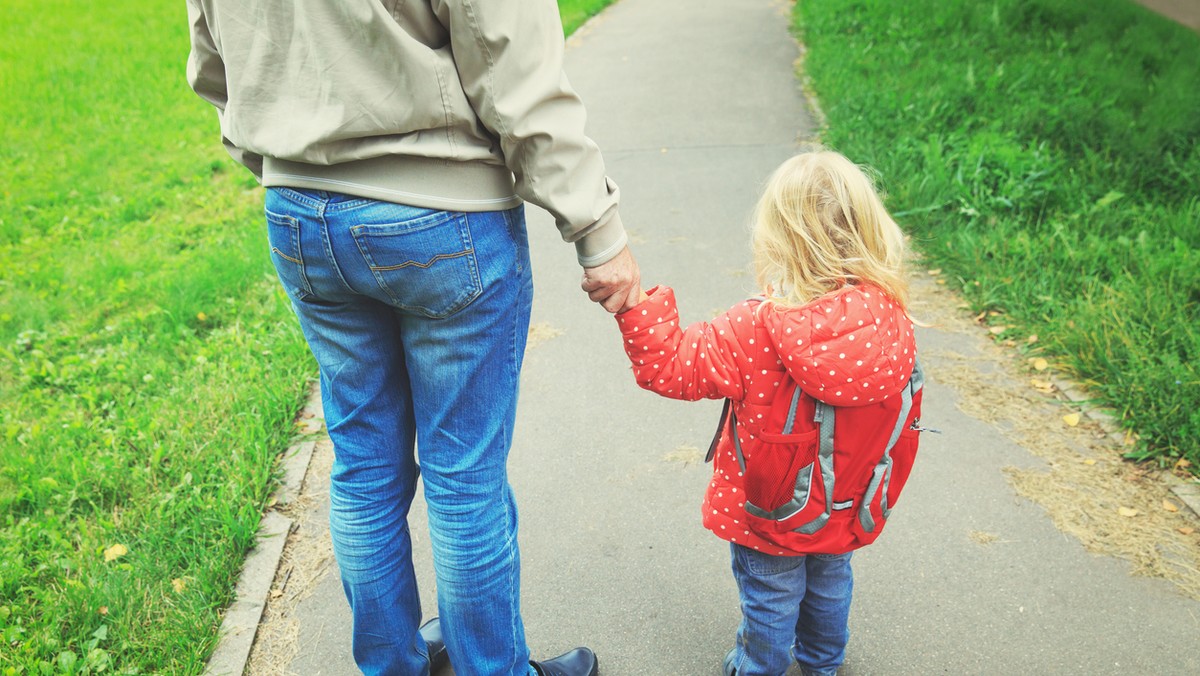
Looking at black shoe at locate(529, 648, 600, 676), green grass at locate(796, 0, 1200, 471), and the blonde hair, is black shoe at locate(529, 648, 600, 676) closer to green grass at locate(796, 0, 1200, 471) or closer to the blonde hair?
the blonde hair

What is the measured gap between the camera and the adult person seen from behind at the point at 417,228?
1415mm

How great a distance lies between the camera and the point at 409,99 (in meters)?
1.43

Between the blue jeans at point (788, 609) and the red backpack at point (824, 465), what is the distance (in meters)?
0.10

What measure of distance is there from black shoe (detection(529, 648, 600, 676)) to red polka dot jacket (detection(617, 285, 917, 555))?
623 mm

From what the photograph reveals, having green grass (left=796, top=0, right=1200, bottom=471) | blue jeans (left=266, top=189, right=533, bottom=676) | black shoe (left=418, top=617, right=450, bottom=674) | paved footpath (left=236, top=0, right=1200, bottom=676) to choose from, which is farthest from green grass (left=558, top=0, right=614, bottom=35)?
blue jeans (left=266, top=189, right=533, bottom=676)

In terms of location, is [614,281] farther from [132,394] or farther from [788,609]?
[132,394]

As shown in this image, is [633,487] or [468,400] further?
[633,487]

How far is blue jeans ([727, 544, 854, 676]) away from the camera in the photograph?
6.75 feet

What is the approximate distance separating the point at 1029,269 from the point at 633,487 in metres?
2.56

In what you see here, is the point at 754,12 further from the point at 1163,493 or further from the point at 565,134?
the point at 565,134

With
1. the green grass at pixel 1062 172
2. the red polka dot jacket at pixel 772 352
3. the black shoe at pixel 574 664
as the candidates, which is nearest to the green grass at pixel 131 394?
the black shoe at pixel 574 664

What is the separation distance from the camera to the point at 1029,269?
441 centimetres

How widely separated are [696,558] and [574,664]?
62cm

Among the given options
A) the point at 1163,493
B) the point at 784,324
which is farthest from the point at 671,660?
the point at 1163,493
